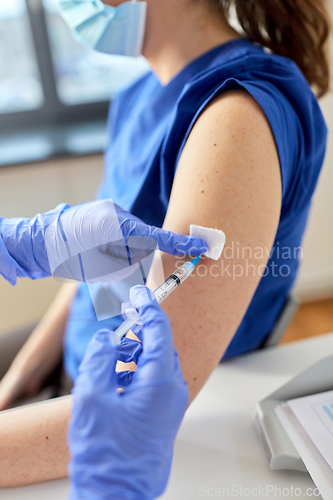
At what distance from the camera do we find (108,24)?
0.87 m

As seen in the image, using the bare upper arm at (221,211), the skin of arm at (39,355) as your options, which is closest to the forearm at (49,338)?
the skin of arm at (39,355)

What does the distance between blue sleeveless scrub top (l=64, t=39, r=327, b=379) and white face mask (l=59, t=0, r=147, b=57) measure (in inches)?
5.4

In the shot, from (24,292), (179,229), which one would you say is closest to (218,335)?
(179,229)

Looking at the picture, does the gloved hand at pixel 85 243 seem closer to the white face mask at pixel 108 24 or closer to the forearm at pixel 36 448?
the forearm at pixel 36 448

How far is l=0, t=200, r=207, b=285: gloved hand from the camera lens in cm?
52

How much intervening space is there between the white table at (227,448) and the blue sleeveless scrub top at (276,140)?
0.10 m

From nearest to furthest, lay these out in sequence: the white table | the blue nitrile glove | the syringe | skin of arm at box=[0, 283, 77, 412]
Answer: the blue nitrile glove, the syringe, the white table, skin of arm at box=[0, 283, 77, 412]

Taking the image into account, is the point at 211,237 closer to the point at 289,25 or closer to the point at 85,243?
A: the point at 85,243

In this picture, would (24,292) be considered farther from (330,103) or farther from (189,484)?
(330,103)

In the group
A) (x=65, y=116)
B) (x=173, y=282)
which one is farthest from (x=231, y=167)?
(x=65, y=116)

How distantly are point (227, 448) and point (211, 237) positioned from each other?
15.1 inches

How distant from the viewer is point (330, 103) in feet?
5.95

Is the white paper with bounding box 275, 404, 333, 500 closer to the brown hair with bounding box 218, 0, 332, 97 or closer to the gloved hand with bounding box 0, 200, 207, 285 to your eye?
the gloved hand with bounding box 0, 200, 207, 285

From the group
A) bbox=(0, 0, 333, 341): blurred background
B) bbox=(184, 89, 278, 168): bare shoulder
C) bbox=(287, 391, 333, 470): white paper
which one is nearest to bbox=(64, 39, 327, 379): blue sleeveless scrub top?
bbox=(184, 89, 278, 168): bare shoulder
